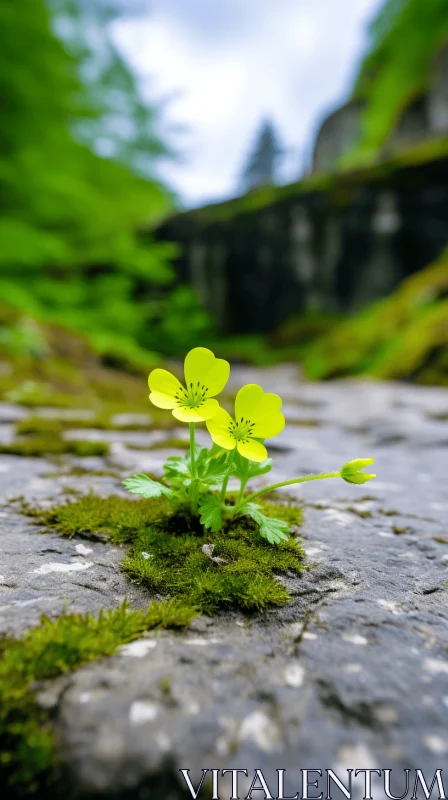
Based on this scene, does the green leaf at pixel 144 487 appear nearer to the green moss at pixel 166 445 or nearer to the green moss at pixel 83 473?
the green moss at pixel 83 473

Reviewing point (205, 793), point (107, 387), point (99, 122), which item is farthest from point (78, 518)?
point (99, 122)

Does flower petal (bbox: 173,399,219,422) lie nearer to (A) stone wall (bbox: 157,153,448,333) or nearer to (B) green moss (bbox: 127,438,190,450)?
(B) green moss (bbox: 127,438,190,450)

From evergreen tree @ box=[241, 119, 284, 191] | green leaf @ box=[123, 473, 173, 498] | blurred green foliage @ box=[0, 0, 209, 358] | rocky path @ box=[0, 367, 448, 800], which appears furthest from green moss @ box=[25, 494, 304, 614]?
evergreen tree @ box=[241, 119, 284, 191]

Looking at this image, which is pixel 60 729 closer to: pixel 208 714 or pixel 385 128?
pixel 208 714

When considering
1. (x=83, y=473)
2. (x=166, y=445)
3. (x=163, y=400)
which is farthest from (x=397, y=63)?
(x=163, y=400)

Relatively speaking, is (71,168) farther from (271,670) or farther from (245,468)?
(271,670)

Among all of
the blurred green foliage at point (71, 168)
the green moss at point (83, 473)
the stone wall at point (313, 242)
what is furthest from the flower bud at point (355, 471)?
the stone wall at point (313, 242)
